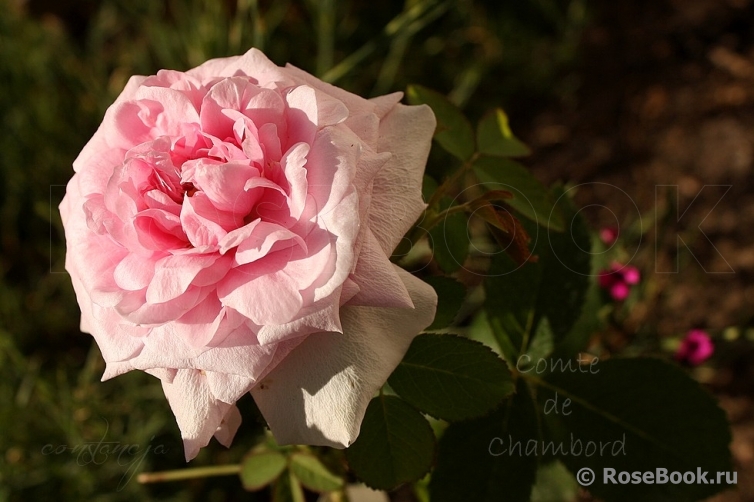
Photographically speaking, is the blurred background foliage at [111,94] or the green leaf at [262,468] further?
the blurred background foliage at [111,94]

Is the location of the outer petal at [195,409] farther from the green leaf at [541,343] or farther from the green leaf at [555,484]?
the green leaf at [555,484]

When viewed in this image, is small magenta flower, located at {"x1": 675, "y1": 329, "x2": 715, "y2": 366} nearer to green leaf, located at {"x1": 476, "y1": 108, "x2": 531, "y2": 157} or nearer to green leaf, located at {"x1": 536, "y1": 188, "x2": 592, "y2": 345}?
green leaf, located at {"x1": 536, "y1": 188, "x2": 592, "y2": 345}

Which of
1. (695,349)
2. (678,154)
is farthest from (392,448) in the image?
(678,154)

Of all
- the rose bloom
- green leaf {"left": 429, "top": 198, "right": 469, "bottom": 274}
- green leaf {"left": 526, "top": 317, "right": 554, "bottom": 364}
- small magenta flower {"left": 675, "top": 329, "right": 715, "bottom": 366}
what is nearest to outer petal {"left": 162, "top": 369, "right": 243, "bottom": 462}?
the rose bloom

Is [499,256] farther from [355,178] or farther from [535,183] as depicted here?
[355,178]

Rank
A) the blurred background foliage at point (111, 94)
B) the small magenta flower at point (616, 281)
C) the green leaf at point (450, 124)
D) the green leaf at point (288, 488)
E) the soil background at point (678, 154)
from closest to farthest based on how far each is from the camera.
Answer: the green leaf at point (450, 124) < the green leaf at point (288, 488) < the small magenta flower at point (616, 281) < the blurred background foliage at point (111, 94) < the soil background at point (678, 154)

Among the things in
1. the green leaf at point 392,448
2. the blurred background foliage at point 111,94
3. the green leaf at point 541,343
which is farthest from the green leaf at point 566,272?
the blurred background foliage at point 111,94

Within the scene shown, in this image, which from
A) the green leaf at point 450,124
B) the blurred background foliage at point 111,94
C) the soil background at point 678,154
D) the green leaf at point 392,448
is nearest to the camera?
the green leaf at point 392,448
